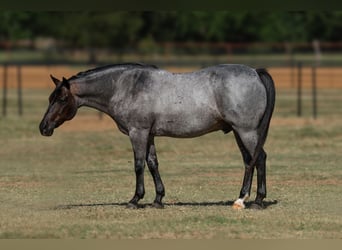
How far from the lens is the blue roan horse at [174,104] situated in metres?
Answer: 12.7

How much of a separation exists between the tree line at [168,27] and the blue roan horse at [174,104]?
43978mm

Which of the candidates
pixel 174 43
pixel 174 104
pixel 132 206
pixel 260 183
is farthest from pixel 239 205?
pixel 174 43

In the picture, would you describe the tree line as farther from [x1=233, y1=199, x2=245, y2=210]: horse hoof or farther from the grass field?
[x1=233, y1=199, x2=245, y2=210]: horse hoof

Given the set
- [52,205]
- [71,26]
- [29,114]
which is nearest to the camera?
[52,205]

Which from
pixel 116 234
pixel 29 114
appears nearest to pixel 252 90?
pixel 116 234

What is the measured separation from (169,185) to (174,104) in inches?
148

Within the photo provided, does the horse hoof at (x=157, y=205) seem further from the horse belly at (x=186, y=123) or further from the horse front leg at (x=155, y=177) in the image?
the horse belly at (x=186, y=123)

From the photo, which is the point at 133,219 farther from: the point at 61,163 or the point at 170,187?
the point at 61,163

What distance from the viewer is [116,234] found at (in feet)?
36.1

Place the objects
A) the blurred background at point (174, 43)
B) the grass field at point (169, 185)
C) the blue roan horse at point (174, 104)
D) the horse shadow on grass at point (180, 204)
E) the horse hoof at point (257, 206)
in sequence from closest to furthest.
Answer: the grass field at point (169, 185), the blue roan horse at point (174, 104), the horse hoof at point (257, 206), the horse shadow on grass at point (180, 204), the blurred background at point (174, 43)

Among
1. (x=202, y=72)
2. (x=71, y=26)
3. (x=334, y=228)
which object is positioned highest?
(x=71, y=26)

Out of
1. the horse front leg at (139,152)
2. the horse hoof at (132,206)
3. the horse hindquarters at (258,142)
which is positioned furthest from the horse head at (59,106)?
the horse hindquarters at (258,142)

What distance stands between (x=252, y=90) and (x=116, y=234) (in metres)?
2.97

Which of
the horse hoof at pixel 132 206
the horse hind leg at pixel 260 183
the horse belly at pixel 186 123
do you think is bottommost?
the horse hoof at pixel 132 206
